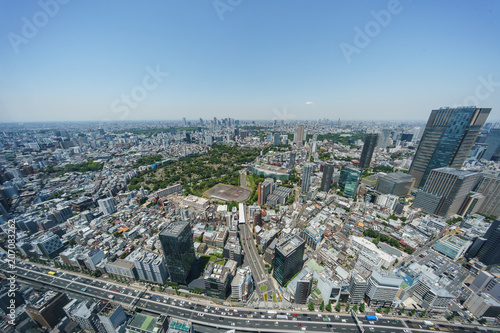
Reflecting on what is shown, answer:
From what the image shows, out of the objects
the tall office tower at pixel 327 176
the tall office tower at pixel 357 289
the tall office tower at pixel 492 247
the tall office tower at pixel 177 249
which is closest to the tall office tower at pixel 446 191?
the tall office tower at pixel 492 247

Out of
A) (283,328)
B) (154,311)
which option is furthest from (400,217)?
(154,311)

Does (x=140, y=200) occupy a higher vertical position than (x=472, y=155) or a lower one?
lower

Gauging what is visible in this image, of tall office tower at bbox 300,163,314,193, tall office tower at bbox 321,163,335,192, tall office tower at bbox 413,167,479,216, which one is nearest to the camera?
tall office tower at bbox 413,167,479,216

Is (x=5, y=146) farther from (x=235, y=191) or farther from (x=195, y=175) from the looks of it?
(x=235, y=191)

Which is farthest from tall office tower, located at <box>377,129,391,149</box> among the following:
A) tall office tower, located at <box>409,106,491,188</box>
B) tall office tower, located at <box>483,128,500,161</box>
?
tall office tower, located at <box>409,106,491,188</box>

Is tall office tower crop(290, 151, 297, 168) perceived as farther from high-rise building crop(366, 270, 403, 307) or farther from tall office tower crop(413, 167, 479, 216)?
high-rise building crop(366, 270, 403, 307)

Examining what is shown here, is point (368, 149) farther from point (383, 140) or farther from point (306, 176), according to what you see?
point (383, 140)
